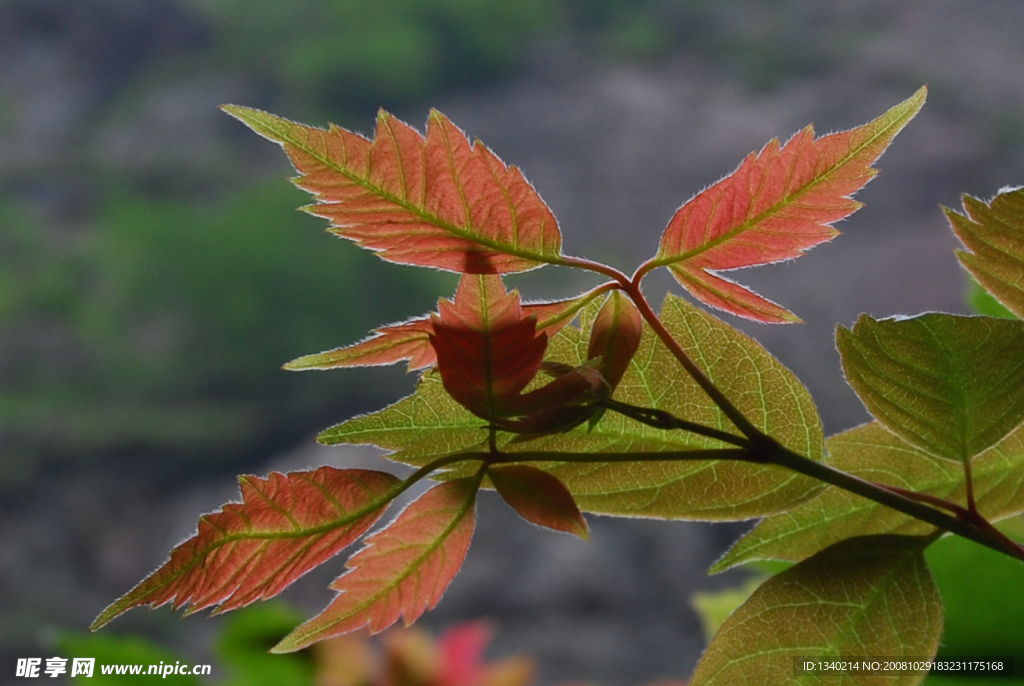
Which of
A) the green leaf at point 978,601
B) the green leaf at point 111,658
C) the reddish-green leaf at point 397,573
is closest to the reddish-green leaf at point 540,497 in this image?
the reddish-green leaf at point 397,573

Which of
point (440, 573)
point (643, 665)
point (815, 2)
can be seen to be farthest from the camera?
point (815, 2)

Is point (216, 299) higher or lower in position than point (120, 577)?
→ higher

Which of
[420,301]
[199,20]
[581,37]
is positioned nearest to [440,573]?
[420,301]

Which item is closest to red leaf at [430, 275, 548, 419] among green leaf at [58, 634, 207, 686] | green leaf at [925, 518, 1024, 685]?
green leaf at [925, 518, 1024, 685]

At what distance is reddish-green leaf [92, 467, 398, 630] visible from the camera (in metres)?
0.16

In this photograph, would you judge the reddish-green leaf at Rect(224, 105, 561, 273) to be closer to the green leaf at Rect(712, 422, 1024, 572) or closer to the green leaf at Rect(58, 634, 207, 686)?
the green leaf at Rect(712, 422, 1024, 572)

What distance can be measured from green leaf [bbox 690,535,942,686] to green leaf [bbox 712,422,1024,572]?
0.06 ft

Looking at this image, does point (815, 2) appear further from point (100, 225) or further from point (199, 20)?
point (100, 225)

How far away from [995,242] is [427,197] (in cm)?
12

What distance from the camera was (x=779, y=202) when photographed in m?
Result: 0.17

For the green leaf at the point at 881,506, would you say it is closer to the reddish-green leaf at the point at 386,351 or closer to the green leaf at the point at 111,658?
the reddish-green leaf at the point at 386,351

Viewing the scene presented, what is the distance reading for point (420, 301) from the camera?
13.8 feet

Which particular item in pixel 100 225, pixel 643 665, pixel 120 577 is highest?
pixel 100 225

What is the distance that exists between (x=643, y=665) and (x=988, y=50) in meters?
3.67
